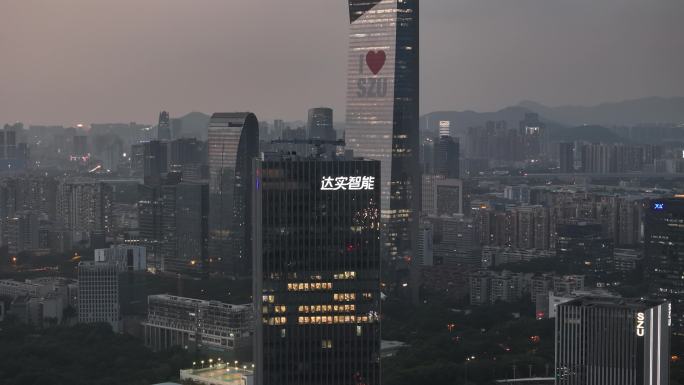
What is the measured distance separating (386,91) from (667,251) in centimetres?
1488

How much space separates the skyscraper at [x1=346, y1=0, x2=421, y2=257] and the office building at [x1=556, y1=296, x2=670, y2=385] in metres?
25.3

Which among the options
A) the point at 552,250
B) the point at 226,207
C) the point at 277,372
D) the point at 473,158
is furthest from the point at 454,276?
the point at 473,158

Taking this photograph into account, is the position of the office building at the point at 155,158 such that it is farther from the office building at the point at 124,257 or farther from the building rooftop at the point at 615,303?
the building rooftop at the point at 615,303

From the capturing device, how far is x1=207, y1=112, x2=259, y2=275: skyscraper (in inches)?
2367

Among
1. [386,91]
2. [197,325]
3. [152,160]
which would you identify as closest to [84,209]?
[152,160]

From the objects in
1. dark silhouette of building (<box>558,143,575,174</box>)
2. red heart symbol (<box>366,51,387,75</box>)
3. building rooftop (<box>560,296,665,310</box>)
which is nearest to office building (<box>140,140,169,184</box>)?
red heart symbol (<box>366,51,387,75</box>)

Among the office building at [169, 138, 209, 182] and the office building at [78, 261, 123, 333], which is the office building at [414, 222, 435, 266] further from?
the office building at [78, 261, 123, 333]

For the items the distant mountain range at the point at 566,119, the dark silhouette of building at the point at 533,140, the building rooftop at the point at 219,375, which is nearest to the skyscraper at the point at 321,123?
the distant mountain range at the point at 566,119

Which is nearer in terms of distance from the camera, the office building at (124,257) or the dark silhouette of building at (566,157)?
the office building at (124,257)

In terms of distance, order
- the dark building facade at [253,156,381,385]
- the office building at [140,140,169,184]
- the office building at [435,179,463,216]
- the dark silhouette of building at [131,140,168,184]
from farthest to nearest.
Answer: the office building at [140,140,169,184] → the dark silhouette of building at [131,140,168,184] → the office building at [435,179,463,216] → the dark building facade at [253,156,381,385]

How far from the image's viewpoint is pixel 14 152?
86.0 metres

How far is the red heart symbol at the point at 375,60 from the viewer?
52688 mm

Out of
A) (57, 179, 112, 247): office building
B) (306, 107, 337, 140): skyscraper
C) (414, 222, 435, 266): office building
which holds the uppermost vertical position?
(306, 107, 337, 140): skyscraper

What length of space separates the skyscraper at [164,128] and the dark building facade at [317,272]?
61.6 m
